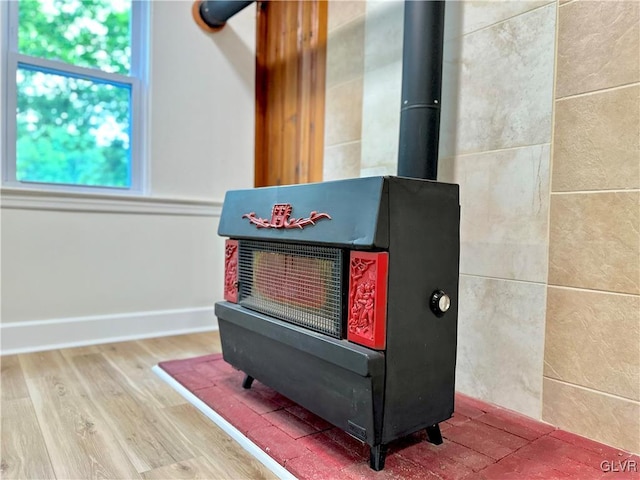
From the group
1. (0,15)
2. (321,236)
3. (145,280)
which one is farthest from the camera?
(145,280)

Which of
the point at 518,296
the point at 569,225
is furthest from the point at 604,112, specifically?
the point at 518,296

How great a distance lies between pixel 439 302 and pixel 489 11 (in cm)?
115

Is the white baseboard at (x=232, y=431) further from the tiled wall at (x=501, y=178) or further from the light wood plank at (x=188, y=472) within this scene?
the tiled wall at (x=501, y=178)

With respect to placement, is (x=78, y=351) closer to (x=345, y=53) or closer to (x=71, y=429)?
(x=71, y=429)

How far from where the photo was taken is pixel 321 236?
129 centimetres

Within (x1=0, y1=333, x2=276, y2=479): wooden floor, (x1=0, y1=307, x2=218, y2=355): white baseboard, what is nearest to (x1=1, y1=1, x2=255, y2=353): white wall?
(x1=0, y1=307, x2=218, y2=355): white baseboard

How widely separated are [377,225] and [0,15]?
2.29 meters

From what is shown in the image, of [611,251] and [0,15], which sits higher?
[0,15]

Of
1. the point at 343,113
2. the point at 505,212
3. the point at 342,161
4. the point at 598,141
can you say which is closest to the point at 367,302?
the point at 505,212

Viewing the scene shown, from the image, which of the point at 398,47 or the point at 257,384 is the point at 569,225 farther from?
the point at 257,384

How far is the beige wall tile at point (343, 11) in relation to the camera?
228cm

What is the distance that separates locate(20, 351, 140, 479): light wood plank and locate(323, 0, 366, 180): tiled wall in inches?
60.8

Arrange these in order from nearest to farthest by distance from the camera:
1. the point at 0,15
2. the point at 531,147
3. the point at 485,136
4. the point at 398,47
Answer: the point at 531,147
the point at 485,136
the point at 398,47
the point at 0,15

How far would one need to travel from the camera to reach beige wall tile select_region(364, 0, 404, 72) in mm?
2054
